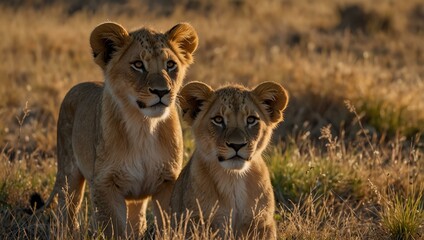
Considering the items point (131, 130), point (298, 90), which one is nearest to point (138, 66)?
point (131, 130)

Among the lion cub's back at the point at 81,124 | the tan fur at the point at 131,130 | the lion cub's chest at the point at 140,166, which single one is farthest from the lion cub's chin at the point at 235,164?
the lion cub's back at the point at 81,124

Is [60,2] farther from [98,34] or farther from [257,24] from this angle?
[98,34]

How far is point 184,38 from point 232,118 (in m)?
1.00

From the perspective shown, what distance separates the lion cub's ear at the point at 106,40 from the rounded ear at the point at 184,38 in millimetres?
297

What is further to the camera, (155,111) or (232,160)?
(155,111)

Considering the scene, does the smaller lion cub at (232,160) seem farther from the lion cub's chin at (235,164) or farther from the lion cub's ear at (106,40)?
the lion cub's ear at (106,40)

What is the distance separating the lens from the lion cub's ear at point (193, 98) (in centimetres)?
535

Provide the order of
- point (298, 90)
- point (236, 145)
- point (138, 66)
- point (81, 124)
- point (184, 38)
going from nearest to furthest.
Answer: point (236, 145), point (138, 66), point (184, 38), point (81, 124), point (298, 90)

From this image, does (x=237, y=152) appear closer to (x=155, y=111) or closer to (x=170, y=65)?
(x=155, y=111)

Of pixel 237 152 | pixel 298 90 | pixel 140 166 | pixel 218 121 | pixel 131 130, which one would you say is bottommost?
pixel 298 90

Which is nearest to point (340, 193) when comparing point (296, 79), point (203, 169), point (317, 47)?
point (203, 169)

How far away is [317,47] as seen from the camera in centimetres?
1428

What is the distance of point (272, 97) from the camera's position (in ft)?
17.7

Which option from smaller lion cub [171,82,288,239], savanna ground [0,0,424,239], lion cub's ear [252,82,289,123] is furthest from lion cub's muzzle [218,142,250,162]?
savanna ground [0,0,424,239]
